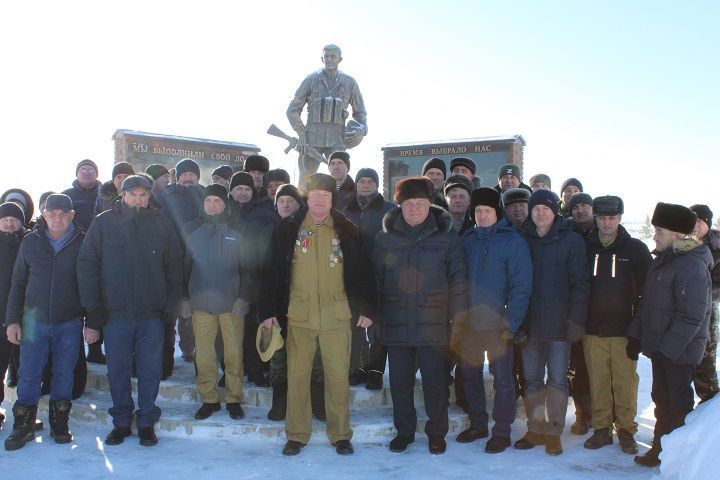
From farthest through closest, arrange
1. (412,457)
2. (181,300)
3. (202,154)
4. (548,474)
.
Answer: (202,154), (181,300), (412,457), (548,474)

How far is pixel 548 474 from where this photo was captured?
379 cm

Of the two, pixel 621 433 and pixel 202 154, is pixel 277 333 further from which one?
pixel 202 154

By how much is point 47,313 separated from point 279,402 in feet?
6.50

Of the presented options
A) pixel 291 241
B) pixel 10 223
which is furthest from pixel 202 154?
pixel 291 241

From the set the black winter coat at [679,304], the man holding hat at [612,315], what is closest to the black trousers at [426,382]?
the man holding hat at [612,315]

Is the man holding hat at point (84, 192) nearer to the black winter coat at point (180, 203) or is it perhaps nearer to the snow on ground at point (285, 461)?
the black winter coat at point (180, 203)

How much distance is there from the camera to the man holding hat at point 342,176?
5.34 meters

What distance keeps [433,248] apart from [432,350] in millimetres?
772

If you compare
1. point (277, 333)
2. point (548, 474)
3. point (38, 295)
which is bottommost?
point (548, 474)

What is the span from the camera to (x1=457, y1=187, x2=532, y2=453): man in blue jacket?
4141mm

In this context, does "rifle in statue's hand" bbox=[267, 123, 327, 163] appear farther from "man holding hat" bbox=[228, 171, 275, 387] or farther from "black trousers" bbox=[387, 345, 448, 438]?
"black trousers" bbox=[387, 345, 448, 438]

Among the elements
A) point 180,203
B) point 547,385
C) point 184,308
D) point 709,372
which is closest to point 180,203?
point 180,203

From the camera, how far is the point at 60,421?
4.38 m

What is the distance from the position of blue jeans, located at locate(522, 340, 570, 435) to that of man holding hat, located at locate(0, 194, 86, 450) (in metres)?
3.66
